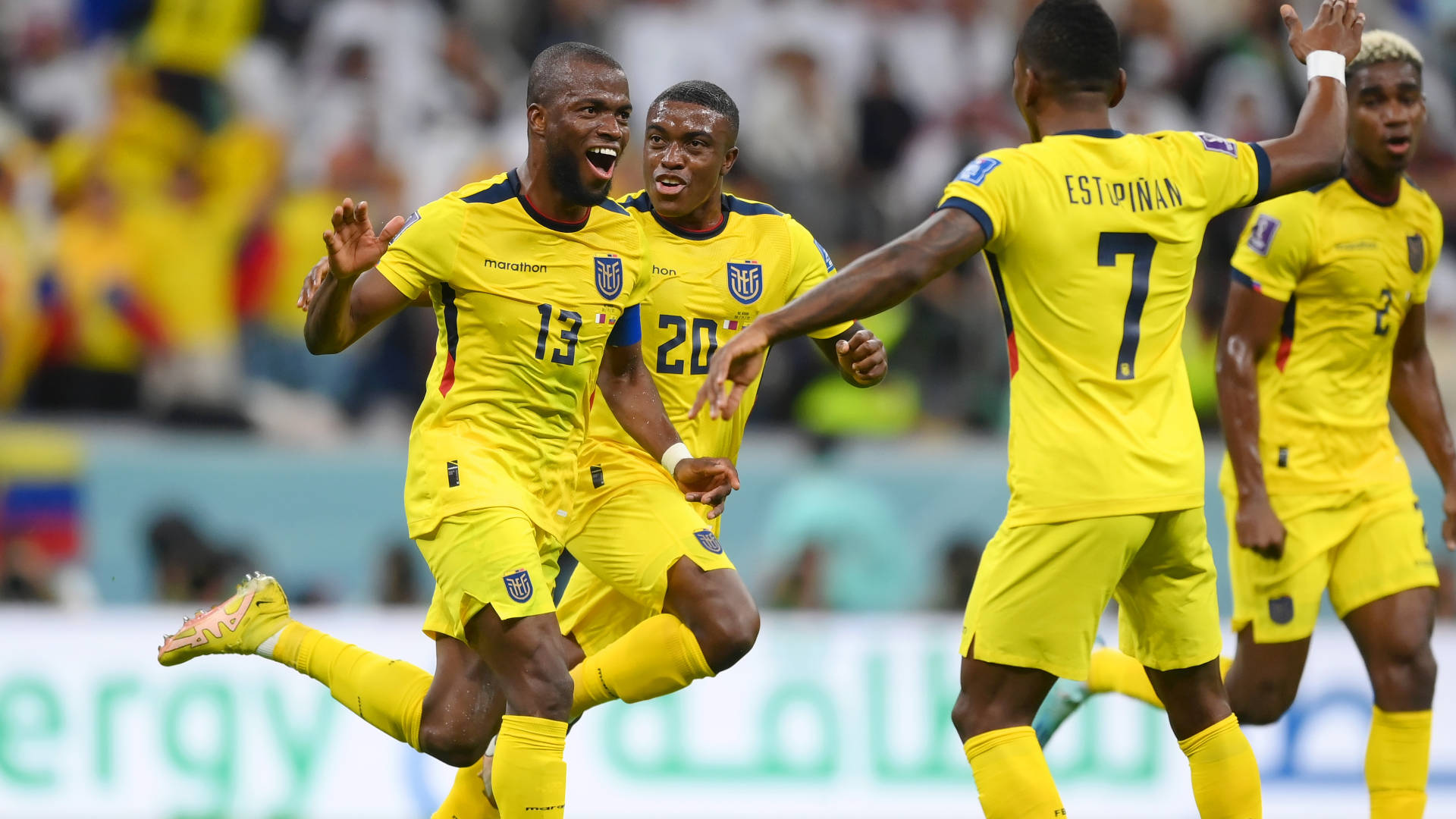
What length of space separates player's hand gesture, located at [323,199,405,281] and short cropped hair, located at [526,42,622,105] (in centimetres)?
72

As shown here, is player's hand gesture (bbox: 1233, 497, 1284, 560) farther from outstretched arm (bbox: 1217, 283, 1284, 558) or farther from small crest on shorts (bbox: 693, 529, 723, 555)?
small crest on shorts (bbox: 693, 529, 723, 555)

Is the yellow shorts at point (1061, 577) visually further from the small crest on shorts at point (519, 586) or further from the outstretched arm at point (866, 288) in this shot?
the small crest on shorts at point (519, 586)

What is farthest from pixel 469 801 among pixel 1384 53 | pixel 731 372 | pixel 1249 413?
pixel 1384 53

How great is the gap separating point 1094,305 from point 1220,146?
63cm

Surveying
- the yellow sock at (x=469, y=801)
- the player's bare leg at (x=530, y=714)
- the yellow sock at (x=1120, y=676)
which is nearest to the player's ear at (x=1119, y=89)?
the player's bare leg at (x=530, y=714)

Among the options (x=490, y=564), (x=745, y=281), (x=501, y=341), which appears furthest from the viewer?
(x=745, y=281)

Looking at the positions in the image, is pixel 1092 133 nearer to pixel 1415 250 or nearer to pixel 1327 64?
pixel 1327 64

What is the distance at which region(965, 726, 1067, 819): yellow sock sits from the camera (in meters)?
4.72

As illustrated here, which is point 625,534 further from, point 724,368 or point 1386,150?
point 1386,150

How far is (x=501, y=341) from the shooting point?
5.56 meters

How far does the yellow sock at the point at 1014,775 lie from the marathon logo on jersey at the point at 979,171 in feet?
4.81

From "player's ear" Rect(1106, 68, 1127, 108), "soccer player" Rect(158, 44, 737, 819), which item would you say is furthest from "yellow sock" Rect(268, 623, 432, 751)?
"player's ear" Rect(1106, 68, 1127, 108)

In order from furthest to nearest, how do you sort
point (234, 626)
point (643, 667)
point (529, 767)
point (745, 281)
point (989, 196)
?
point (745, 281) → point (234, 626) → point (643, 667) → point (529, 767) → point (989, 196)

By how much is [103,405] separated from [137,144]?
1878 millimetres
